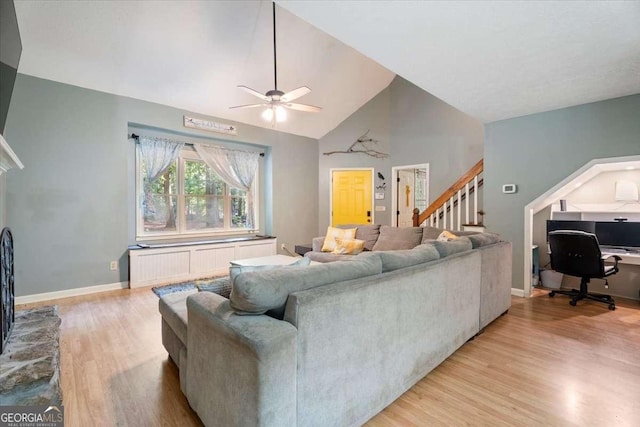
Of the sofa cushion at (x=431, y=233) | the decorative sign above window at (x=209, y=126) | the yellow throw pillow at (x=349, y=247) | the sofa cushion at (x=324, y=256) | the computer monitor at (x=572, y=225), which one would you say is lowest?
the sofa cushion at (x=324, y=256)

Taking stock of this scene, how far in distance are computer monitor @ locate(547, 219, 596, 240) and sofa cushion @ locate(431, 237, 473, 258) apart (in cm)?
258

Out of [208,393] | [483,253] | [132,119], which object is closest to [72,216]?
[132,119]

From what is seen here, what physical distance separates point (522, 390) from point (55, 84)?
19.0 feet

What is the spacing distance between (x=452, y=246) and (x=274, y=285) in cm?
172

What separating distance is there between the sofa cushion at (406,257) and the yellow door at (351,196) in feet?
14.4

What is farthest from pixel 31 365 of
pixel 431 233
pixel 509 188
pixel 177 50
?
pixel 509 188

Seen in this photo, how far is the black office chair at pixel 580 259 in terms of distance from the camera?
3.30m

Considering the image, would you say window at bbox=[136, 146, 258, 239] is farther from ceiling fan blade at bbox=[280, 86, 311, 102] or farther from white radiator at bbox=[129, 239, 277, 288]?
ceiling fan blade at bbox=[280, 86, 311, 102]

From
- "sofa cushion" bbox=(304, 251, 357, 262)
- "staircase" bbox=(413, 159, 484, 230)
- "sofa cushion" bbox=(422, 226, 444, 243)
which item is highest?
"staircase" bbox=(413, 159, 484, 230)

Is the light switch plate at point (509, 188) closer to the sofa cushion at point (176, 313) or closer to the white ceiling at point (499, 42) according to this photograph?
the white ceiling at point (499, 42)

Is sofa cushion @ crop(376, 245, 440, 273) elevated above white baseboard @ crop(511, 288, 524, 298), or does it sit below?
above

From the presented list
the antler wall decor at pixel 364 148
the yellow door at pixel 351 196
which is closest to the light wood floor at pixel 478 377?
the yellow door at pixel 351 196

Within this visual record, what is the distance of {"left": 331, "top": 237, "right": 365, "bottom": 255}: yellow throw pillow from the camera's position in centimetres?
457

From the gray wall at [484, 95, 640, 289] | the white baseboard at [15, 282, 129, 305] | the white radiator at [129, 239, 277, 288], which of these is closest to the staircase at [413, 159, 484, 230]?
the gray wall at [484, 95, 640, 289]
